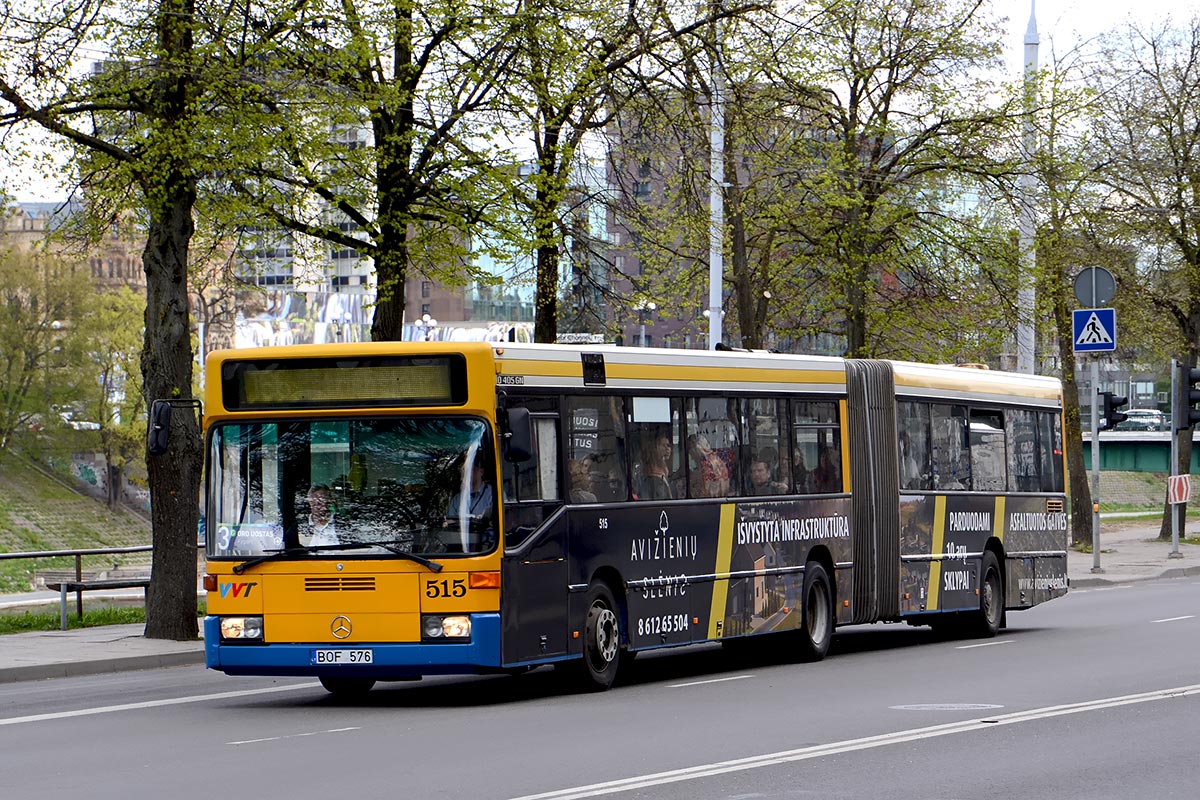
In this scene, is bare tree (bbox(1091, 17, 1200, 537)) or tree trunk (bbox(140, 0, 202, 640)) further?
bare tree (bbox(1091, 17, 1200, 537))

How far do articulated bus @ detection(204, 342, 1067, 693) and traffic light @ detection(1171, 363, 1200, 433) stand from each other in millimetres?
17669

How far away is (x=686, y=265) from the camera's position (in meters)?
42.9

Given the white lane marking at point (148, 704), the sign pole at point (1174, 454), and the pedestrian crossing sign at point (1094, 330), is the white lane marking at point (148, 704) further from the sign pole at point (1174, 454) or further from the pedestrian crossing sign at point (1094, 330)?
the sign pole at point (1174, 454)

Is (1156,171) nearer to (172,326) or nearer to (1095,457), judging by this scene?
(1095,457)

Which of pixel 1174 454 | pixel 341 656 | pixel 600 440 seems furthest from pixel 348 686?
pixel 1174 454

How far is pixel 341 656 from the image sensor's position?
14945mm

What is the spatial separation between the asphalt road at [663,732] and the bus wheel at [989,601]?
10.2ft

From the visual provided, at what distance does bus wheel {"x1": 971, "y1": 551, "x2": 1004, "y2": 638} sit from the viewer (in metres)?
23.5

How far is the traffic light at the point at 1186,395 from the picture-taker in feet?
120

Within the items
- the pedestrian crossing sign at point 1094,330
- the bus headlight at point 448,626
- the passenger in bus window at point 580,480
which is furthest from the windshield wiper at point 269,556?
the pedestrian crossing sign at point 1094,330

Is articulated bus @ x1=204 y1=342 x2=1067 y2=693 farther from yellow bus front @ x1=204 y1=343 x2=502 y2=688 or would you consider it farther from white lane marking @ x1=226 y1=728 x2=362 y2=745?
white lane marking @ x1=226 y1=728 x2=362 y2=745

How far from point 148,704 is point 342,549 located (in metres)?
2.51

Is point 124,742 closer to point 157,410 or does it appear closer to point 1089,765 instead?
point 157,410

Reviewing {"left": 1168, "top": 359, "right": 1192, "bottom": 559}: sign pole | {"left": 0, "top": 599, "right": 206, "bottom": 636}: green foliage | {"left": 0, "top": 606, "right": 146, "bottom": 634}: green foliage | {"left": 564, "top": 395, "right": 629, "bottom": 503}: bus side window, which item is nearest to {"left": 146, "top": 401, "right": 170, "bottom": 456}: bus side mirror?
{"left": 564, "top": 395, "right": 629, "bottom": 503}: bus side window
